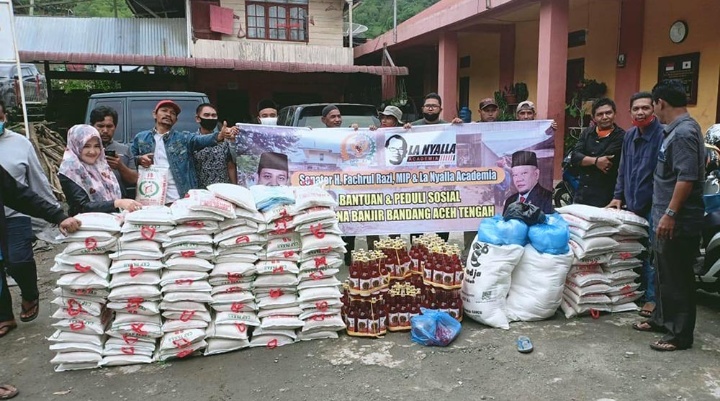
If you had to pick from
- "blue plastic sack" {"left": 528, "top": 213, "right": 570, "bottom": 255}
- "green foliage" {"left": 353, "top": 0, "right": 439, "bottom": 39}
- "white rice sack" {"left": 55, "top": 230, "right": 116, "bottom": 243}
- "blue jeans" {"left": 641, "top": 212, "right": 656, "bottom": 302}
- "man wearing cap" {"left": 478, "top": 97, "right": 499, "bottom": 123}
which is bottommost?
"blue jeans" {"left": 641, "top": 212, "right": 656, "bottom": 302}

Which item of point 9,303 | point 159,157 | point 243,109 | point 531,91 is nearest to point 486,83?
point 531,91

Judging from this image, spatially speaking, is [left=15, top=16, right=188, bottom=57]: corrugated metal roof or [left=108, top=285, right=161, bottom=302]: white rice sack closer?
[left=108, top=285, right=161, bottom=302]: white rice sack

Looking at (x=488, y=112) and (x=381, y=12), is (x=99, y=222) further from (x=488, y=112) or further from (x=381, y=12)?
(x=381, y=12)

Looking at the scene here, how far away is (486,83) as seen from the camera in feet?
47.7

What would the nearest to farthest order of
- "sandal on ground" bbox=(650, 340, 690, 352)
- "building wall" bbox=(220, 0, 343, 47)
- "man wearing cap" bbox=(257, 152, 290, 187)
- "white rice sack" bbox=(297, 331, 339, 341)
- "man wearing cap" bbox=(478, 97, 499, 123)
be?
1. "sandal on ground" bbox=(650, 340, 690, 352)
2. "white rice sack" bbox=(297, 331, 339, 341)
3. "man wearing cap" bbox=(257, 152, 290, 187)
4. "man wearing cap" bbox=(478, 97, 499, 123)
5. "building wall" bbox=(220, 0, 343, 47)

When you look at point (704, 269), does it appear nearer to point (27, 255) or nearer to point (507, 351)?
point (507, 351)

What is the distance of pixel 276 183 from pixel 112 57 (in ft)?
30.7

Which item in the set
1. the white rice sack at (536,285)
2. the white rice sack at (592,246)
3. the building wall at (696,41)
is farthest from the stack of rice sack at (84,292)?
the building wall at (696,41)

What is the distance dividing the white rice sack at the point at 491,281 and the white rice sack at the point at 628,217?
2.89 feet

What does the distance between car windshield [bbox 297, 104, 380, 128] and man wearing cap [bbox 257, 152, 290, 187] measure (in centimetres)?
234

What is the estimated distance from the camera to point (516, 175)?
16.5 ft

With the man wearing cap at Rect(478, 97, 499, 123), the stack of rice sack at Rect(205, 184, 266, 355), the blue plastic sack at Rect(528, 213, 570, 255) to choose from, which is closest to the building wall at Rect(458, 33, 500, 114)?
the man wearing cap at Rect(478, 97, 499, 123)

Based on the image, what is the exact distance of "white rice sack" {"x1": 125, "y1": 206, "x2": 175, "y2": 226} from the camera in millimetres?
3460

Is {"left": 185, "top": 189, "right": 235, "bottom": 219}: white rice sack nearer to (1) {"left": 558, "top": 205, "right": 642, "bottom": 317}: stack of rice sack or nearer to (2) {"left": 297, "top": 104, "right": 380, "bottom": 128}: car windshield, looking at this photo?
(1) {"left": 558, "top": 205, "right": 642, "bottom": 317}: stack of rice sack
